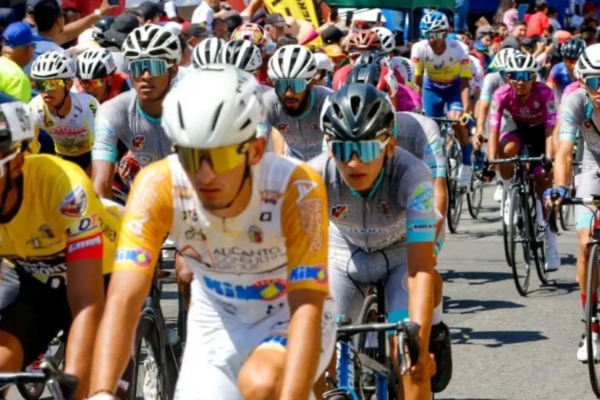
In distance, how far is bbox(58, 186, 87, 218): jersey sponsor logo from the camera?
4984 mm

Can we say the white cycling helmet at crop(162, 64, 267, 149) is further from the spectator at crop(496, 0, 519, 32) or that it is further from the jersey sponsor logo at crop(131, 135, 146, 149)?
the spectator at crop(496, 0, 519, 32)

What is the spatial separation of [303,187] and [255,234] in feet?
0.72

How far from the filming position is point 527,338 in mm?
9969

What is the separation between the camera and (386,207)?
633 centimetres

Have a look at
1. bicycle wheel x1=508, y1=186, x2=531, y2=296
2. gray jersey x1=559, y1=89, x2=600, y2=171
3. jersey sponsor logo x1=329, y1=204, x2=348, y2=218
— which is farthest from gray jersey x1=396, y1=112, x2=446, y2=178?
bicycle wheel x1=508, y1=186, x2=531, y2=296

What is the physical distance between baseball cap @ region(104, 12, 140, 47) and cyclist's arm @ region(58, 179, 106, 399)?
9.82 m

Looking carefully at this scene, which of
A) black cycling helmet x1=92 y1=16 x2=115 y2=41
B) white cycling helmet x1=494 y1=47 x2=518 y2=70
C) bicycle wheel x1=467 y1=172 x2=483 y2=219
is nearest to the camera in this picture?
white cycling helmet x1=494 y1=47 x2=518 y2=70

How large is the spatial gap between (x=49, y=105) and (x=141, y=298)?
6.39 m

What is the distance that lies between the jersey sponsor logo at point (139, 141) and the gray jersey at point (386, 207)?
6.00ft

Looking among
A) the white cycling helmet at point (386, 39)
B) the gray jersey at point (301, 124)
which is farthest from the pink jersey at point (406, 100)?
the white cycling helmet at point (386, 39)

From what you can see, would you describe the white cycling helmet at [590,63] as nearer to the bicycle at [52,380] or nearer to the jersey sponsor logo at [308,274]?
the jersey sponsor logo at [308,274]

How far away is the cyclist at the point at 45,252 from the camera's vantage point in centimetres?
478

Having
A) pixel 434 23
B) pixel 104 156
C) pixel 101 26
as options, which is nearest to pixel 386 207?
pixel 104 156

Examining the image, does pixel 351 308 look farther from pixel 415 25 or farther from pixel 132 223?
pixel 415 25
